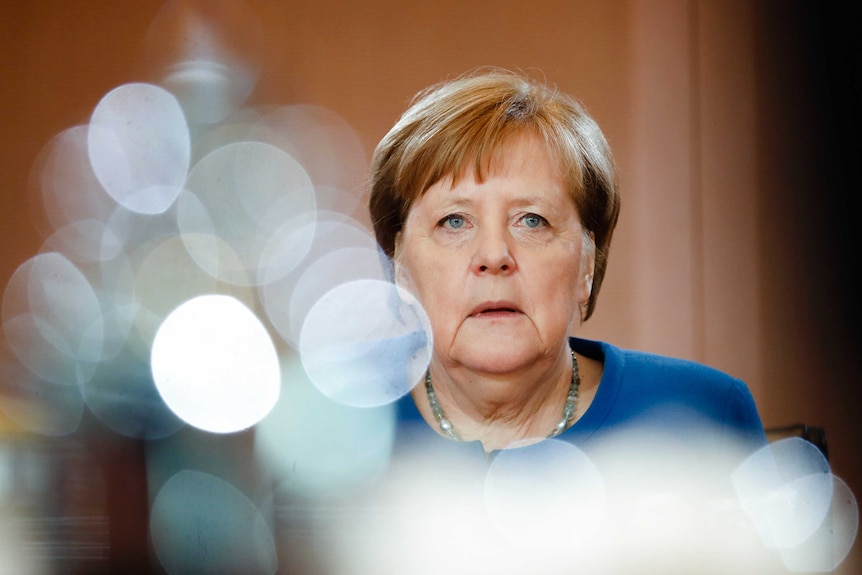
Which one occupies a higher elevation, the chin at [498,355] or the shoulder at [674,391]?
the chin at [498,355]

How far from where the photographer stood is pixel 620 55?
5.13 ft

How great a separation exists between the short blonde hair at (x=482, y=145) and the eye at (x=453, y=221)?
6 cm

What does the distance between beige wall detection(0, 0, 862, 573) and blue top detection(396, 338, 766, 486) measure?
1.81ft

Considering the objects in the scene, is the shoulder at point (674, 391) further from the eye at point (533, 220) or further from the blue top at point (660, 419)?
the eye at point (533, 220)

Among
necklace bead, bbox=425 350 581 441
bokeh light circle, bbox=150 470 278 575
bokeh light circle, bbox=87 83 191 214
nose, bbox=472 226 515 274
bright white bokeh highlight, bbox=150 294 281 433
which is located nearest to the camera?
bokeh light circle, bbox=150 470 278 575

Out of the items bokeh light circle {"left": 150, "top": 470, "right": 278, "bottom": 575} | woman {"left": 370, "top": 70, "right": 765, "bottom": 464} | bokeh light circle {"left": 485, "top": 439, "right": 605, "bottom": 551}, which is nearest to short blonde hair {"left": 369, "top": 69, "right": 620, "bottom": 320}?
woman {"left": 370, "top": 70, "right": 765, "bottom": 464}

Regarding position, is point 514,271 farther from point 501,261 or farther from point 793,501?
point 793,501

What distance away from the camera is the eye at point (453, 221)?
981 mm

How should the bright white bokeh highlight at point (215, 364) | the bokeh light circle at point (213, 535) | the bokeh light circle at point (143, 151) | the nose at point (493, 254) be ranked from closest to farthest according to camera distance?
the bokeh light circle at point (213, 535)
the nose at point (493, 254)
the bright white bokeh highlight at point (215, 364)
the bokeh light circle at point (143, 151)

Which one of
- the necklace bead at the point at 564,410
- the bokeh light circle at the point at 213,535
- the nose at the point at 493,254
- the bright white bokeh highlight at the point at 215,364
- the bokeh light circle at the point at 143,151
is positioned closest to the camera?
the bokeh light circle at the point at 213,535

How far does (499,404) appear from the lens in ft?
3.29

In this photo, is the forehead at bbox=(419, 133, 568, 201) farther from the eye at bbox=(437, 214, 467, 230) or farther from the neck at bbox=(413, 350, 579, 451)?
the neck at bbox=(413, 350, 579, 451)

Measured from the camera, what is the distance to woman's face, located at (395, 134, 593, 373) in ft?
3.04

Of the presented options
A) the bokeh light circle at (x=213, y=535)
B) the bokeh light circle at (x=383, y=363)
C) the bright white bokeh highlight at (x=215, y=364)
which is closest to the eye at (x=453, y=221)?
the bokeh light circle at (x=383, y=363)
